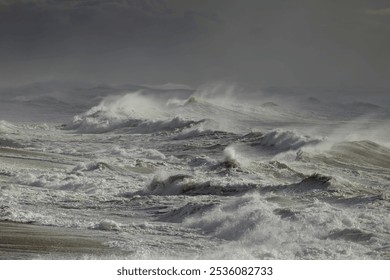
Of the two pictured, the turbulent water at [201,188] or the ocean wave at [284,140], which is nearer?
the turbulent water at [201,188]

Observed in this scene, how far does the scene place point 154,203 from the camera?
1816cm

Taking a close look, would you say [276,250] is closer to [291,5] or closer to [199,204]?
[199,204]

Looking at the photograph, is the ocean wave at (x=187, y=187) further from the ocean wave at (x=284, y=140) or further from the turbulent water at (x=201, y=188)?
the ocean wave at (x=284, y=140)

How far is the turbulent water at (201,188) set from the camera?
12.5 m

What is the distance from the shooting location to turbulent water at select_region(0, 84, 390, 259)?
12.5 meters

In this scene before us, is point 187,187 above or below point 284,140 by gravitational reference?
below

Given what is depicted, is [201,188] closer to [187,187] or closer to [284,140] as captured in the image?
[187,187]

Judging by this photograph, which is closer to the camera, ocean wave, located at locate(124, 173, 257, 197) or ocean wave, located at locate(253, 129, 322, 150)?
ocean wave, located at locate(124, 173, 257, 197)

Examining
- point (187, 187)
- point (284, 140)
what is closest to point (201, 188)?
point (187, 187)

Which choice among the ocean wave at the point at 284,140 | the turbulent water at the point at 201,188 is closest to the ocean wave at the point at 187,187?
the turbulent water at the point at 201,188

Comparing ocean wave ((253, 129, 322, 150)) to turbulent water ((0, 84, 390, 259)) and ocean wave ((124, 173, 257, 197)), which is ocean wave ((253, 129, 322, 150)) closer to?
turbulent water ((0, 84, 390, 259))

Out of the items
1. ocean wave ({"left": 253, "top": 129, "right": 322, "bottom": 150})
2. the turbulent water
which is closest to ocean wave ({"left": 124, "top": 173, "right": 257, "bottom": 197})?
the turbulent water

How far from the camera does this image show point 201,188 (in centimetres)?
2025

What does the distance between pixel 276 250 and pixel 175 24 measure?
103 ft
